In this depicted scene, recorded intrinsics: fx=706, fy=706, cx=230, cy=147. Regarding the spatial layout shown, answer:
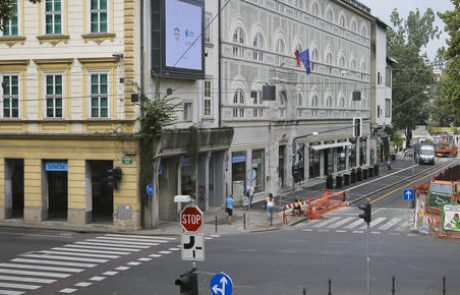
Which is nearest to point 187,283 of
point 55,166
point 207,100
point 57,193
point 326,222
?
point 55,166

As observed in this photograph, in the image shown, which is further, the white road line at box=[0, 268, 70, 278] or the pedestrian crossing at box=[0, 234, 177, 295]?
the white road line at box=[0, 268, 70, 278]

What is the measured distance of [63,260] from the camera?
25125mm

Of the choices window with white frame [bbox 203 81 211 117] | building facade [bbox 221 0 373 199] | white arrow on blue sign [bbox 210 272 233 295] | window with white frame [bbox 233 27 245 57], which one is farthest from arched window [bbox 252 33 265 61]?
white arrow on blue sign [bbox 210 272 233 295]

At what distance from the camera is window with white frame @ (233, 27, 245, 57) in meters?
45.0

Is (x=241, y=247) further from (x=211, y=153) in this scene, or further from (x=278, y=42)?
(x=278, y=42)

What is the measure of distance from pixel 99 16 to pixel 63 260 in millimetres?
13925

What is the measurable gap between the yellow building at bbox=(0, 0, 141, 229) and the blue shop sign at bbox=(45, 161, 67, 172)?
50 millimetres

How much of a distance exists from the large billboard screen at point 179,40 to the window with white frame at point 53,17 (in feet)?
15.7

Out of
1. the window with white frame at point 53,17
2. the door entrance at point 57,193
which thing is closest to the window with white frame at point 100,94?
the window with white frame at point 53,17

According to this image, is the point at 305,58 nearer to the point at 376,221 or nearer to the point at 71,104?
the point at 376,221

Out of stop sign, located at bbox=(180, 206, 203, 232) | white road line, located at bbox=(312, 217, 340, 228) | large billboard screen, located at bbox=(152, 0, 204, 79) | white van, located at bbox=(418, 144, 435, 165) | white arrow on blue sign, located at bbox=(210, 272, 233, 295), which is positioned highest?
large billboard screen, located at bbox=(152, 0, 204, 79)

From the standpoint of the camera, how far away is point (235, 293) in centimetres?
2002

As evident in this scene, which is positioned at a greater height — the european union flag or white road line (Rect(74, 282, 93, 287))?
the european union flag

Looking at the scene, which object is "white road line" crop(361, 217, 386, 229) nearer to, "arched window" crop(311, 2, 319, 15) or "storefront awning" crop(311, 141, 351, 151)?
"storefront awning" crop(311, 141, 351, 151)
